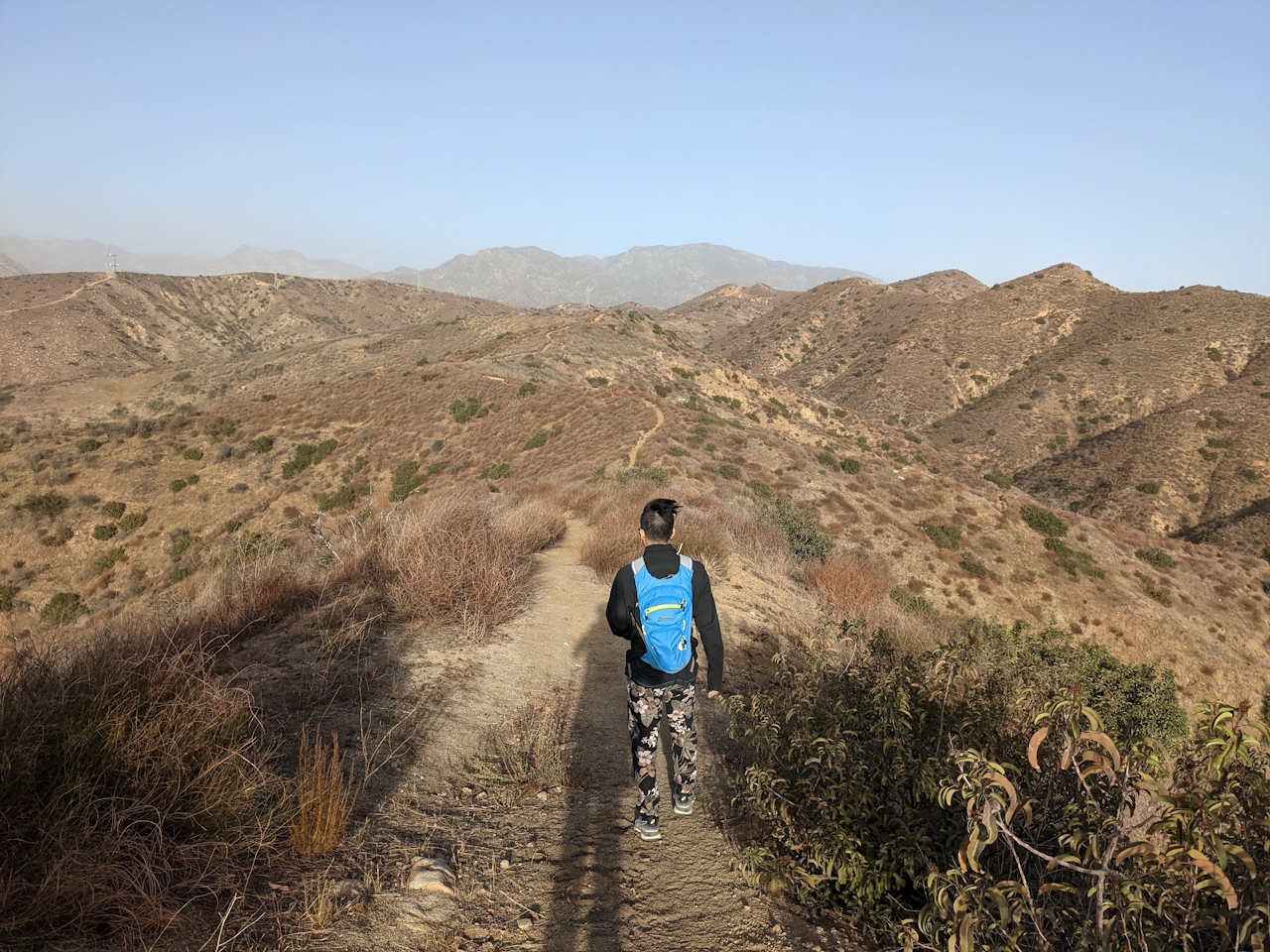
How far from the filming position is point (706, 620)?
3.80m

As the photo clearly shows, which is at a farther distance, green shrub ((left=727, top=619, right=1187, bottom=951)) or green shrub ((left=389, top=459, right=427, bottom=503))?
green shrub ((left=389, top=459, right=427, bottom=503))

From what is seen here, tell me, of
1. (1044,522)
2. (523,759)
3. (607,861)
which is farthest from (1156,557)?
(607,861)

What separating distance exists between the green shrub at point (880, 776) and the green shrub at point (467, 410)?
92.4ft

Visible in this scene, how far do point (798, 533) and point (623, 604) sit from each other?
42.7ft

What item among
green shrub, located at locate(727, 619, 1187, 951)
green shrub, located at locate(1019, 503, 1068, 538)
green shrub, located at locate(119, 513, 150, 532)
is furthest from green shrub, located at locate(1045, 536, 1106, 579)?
green shrub, located at locate(119, 513, 150, 532)

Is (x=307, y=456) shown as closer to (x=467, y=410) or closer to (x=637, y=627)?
(x=467, y=410)

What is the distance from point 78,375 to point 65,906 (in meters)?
79.5

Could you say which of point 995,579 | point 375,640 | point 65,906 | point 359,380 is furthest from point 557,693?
point 359,380

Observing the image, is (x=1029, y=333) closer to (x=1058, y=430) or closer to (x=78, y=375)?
(x=1058, y=430)

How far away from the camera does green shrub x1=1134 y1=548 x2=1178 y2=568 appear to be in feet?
84.5

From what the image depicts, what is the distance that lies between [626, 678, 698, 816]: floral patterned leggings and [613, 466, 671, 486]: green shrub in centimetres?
1305

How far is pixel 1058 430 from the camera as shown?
51.2m

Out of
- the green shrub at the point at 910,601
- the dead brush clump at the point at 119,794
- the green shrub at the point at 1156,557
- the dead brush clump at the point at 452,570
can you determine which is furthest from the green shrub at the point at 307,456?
the green shrub at the point at 1156,557

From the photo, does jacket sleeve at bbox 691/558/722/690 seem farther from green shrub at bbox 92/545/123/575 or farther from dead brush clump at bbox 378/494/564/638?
green shrub at bbox 92/545/123/575
